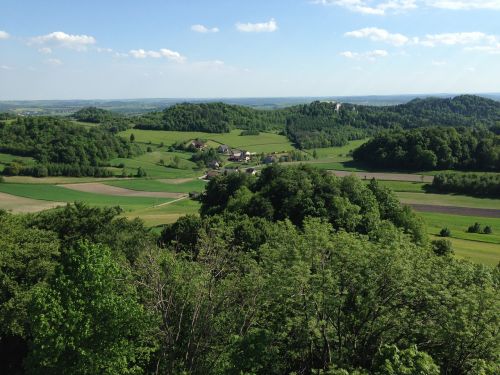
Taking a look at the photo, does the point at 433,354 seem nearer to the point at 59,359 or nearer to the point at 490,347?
the point at 490,347

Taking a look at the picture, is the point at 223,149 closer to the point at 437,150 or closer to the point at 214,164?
the point at 214,164

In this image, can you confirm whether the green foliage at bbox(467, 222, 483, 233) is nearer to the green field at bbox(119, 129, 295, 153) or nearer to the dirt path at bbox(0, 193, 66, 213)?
the dirt path at bbox(0, 193, 66, 213)

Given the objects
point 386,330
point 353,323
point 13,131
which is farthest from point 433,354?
point 13,131

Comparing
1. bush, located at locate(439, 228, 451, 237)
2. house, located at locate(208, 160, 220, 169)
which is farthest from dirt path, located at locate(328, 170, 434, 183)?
house, located at locate(208, 160, 220, 169)

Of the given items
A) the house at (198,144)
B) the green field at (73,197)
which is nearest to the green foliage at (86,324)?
the green field at (73,197)

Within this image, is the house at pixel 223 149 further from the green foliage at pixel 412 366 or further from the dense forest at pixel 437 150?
the green foliage at pixel 412 366
